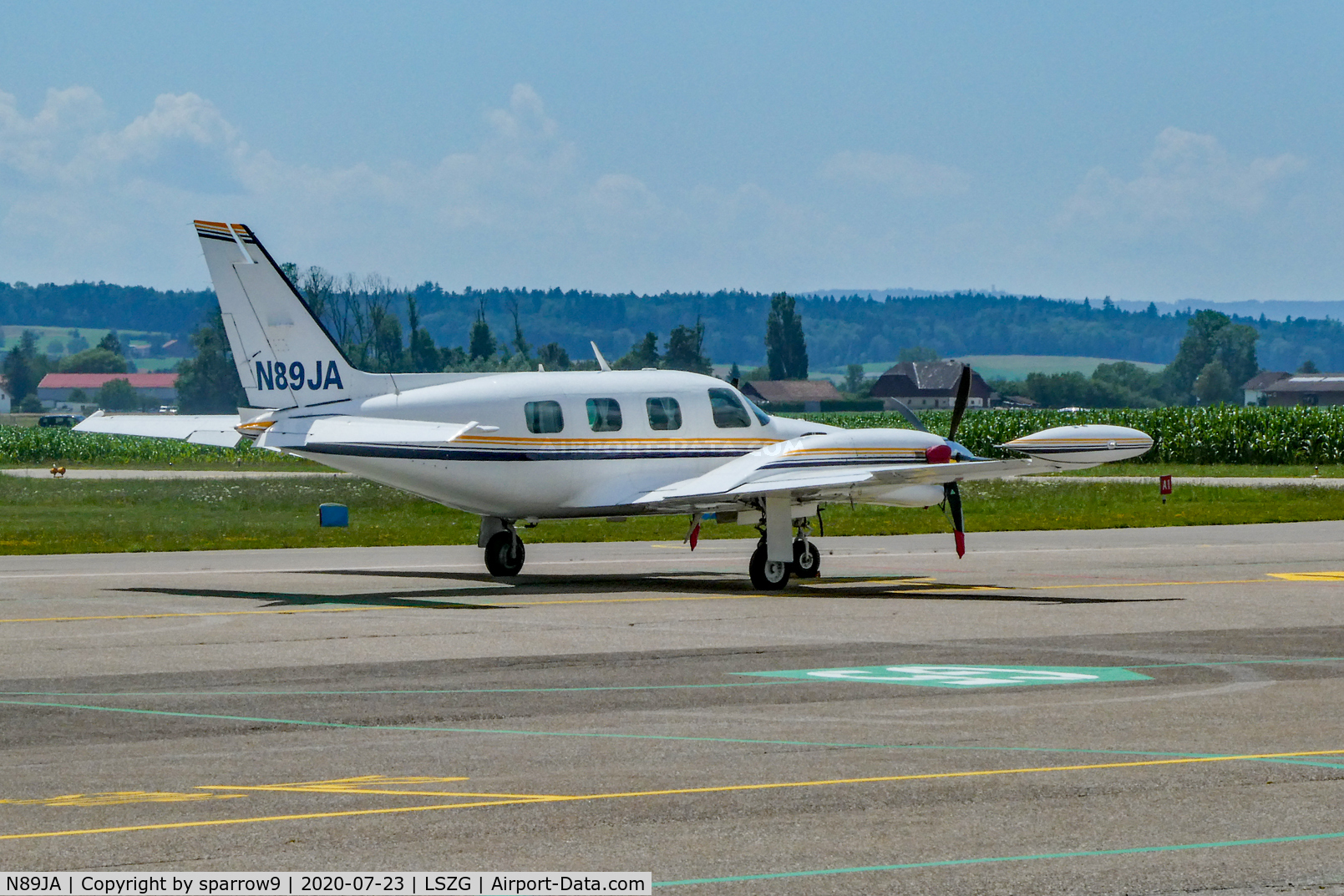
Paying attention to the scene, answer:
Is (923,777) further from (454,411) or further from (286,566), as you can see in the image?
(286,566)

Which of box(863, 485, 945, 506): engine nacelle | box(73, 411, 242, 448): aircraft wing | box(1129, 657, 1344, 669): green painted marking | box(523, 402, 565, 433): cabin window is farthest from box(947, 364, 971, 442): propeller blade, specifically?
box(73, 411, 242, 448): aircraft wing

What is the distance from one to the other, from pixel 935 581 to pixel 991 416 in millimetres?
57076

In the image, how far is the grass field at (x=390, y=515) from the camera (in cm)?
3538

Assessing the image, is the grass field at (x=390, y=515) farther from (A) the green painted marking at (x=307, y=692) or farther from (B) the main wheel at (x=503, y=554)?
(A) the green painted marking at (x=307, y=692)

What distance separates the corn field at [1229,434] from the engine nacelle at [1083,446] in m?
49.8

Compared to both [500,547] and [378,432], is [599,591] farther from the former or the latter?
[378,432]

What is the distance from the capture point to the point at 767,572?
24.7 meters

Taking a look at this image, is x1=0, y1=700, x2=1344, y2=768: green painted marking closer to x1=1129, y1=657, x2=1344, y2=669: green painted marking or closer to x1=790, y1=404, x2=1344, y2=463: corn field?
x1=1129, y1=657, x2=1344, y2=669: green painted marking

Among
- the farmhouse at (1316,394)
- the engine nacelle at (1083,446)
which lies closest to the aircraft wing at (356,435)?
the engine nacelle at (1083,446)

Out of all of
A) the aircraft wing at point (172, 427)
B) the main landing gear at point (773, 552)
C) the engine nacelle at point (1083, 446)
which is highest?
the aircraft wing at point (172, 427)

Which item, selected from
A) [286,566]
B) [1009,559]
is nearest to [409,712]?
[286,566]

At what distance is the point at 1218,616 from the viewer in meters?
20.8

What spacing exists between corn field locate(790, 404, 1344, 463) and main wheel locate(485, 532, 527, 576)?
48714mm

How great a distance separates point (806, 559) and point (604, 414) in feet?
12.9
